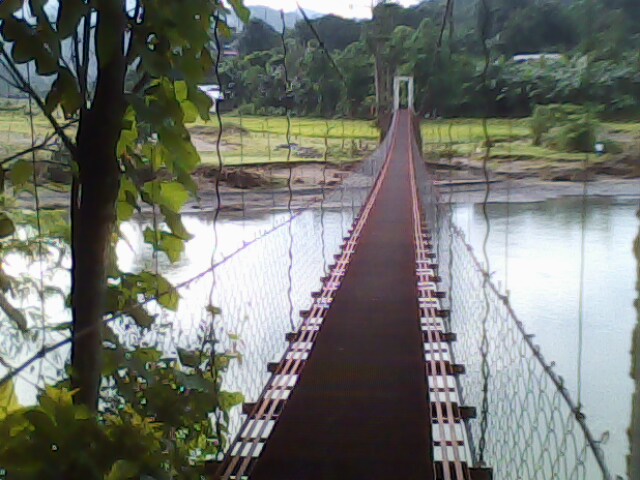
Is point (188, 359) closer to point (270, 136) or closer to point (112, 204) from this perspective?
point (112, 204)

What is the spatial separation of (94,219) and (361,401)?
0.67m

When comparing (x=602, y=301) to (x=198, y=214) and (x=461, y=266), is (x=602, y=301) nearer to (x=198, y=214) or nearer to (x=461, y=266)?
(x=461, y=266)

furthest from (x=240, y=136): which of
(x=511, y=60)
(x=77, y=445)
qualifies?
(x=77, y=445)

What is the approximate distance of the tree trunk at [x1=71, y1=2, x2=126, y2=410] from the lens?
50 centimetres

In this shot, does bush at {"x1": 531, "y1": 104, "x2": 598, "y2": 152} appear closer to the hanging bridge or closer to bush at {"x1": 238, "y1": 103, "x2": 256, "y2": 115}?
the hanging bridge

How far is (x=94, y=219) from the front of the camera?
51 cm

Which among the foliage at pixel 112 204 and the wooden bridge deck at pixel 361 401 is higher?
the foliage at pixel 112 204

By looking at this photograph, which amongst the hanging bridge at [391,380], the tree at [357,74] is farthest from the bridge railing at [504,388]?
the tree at [357,74]

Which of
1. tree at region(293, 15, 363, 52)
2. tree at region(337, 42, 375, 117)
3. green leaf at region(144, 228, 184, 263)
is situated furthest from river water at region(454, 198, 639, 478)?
tree at region(337, 42, 375, 117)

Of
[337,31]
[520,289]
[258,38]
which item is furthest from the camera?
[337,31]

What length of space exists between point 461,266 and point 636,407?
1678 mm

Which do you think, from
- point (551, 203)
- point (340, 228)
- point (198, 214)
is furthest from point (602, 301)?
point (340, 228)

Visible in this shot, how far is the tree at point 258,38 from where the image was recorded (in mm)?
1255

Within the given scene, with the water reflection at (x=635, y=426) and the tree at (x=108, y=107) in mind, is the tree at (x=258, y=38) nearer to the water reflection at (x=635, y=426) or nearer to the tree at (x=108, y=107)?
the tree at (x=108, y=107)
